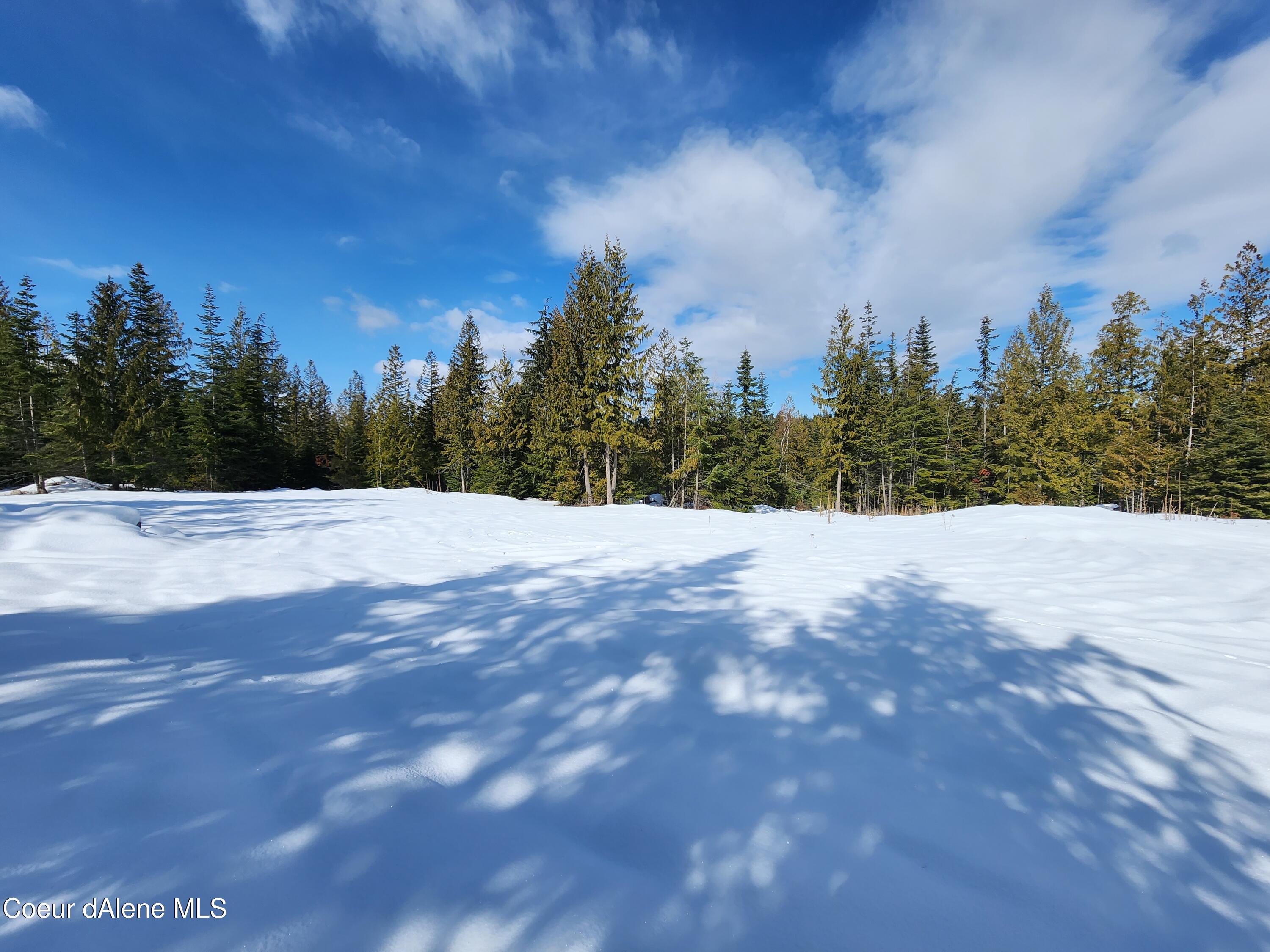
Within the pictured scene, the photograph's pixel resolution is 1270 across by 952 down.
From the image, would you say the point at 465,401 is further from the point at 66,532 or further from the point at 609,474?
the point at 66,532

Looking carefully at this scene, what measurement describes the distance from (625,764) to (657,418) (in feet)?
78.6

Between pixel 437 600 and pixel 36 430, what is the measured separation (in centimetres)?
2791

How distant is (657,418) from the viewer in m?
25.4

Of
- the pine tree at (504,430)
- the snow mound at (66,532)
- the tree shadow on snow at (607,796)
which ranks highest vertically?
the pine tree at (504,430)

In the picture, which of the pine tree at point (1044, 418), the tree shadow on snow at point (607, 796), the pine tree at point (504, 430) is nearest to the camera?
the tree shadow on snow at point (607, 796)

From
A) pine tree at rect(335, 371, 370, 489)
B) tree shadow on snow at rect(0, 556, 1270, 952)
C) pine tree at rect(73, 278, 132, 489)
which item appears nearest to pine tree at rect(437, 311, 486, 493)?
pine tree at rect(335, 371, 370, 489)

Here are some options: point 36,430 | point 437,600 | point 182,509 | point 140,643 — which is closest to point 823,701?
point 437,600

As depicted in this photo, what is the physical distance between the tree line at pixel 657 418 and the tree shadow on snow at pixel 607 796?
16343 millimetres

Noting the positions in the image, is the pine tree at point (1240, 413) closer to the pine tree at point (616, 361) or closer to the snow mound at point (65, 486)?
the pine tree at point (616, 361)

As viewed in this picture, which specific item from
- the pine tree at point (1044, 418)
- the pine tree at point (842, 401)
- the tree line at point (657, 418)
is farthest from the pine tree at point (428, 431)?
the pine tree at point (1044, 418)

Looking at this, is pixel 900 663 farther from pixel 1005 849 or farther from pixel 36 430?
pixel 36 430

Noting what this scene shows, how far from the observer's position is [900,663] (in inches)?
110

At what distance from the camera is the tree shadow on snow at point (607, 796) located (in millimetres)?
1207

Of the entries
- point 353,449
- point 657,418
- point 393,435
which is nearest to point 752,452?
point 657,418
